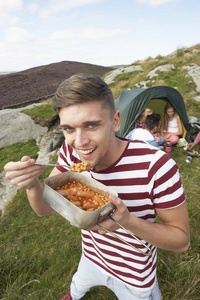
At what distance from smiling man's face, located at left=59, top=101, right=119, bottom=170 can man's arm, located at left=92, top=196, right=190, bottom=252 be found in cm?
48

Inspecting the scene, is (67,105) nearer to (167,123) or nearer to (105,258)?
(105,258)

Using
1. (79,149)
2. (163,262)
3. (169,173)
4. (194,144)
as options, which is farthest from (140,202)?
(194,144)

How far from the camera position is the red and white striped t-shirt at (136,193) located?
4.38ft

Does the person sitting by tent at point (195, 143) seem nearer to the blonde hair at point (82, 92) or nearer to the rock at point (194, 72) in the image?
the rock at point (194, 72)

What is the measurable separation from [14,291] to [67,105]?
3.09m

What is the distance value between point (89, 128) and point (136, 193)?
0.64 metres

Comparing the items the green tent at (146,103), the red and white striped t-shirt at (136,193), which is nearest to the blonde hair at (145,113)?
the green tent at (146,103)

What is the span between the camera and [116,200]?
1.04 metres

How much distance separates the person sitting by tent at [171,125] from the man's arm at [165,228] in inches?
244

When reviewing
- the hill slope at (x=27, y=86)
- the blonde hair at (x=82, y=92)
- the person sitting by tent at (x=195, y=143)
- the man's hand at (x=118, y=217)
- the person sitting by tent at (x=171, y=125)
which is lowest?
the person sitting by tent at (x=195, y=143)

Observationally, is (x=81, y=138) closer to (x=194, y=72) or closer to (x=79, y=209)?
(x=79, y=209)

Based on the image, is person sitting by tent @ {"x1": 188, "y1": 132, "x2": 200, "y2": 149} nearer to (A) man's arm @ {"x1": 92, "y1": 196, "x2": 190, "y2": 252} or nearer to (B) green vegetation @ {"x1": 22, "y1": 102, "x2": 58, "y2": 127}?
(A) man's arm @ {"x1": 92, "y1": 196, "x2": 190, "y2": 252}

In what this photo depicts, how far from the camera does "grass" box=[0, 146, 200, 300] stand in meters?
2.64

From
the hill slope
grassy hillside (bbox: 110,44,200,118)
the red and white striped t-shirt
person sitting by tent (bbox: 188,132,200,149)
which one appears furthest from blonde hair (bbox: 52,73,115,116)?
the hill slope
